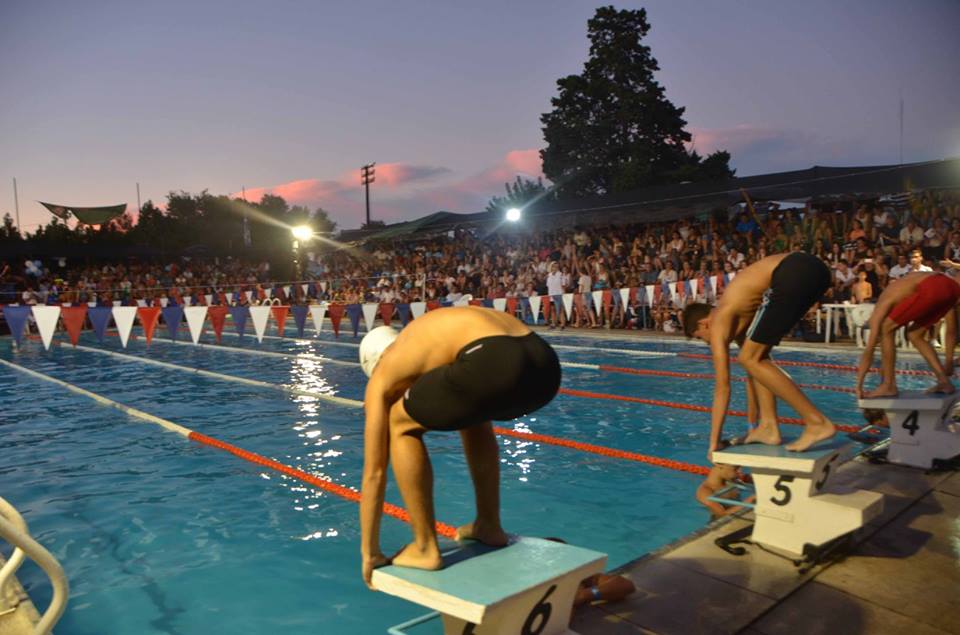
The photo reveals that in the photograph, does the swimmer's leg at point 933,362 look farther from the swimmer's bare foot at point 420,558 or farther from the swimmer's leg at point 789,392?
the swimmer's bare foot at point 420,558

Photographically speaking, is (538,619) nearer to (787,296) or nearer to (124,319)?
(787,296)

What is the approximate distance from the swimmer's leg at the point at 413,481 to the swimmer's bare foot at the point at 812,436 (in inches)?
73.4

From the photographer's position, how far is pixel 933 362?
15.3ft

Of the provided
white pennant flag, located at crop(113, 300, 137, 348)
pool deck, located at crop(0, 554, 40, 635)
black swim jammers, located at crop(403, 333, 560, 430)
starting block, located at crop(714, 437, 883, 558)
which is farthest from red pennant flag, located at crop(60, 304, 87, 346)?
starting block, located at crop(714, 437, 883, 558)

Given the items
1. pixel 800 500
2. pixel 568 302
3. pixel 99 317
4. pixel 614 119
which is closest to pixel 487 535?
pixel 800 500

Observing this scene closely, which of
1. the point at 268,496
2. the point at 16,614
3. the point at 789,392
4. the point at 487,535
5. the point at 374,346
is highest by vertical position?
the point at 374,346

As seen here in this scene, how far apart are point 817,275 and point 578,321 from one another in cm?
1227

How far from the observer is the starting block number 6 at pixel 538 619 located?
6.25ft

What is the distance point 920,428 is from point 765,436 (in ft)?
5.00

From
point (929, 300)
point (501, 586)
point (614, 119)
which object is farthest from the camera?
point (614, 119)

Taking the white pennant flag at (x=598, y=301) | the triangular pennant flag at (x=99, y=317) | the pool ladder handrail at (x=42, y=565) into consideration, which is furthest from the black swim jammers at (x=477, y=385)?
the white pennant flag at (x=598, y=301)

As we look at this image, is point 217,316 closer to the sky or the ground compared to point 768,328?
closer to the ground

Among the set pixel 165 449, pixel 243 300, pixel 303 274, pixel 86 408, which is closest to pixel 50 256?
pixel 243 300

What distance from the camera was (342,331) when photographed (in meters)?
18.9
